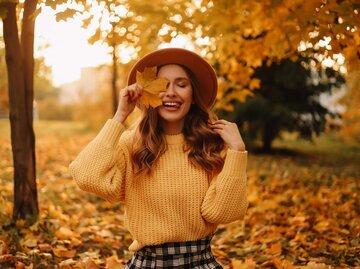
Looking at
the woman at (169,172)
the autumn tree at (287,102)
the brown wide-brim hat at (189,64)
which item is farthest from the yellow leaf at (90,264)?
the autumn tree at (287,102)

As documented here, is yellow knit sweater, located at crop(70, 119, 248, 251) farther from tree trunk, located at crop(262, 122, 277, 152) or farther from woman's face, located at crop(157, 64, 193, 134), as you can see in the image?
tree trunk, located at crop(262, 122, 277, 152)

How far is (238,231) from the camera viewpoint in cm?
432

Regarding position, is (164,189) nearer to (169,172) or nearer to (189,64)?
(169,172)

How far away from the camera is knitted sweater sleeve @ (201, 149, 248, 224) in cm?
206

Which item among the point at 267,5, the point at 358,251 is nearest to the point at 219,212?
the point at 358,251

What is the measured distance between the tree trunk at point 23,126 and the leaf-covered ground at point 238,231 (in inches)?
7.4

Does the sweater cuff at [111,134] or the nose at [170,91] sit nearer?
the sweater cuff at [111,134]

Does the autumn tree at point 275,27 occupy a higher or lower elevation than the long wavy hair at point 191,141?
higher

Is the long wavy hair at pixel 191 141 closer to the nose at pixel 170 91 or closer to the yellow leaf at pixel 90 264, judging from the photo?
the nose at pixel 170 91

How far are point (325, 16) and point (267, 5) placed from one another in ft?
3.91

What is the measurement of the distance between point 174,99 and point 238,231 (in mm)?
2470

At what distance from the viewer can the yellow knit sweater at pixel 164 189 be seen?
2052 mm

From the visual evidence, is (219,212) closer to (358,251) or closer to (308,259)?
(308,259)

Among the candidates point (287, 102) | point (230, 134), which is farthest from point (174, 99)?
point (287, 102)
